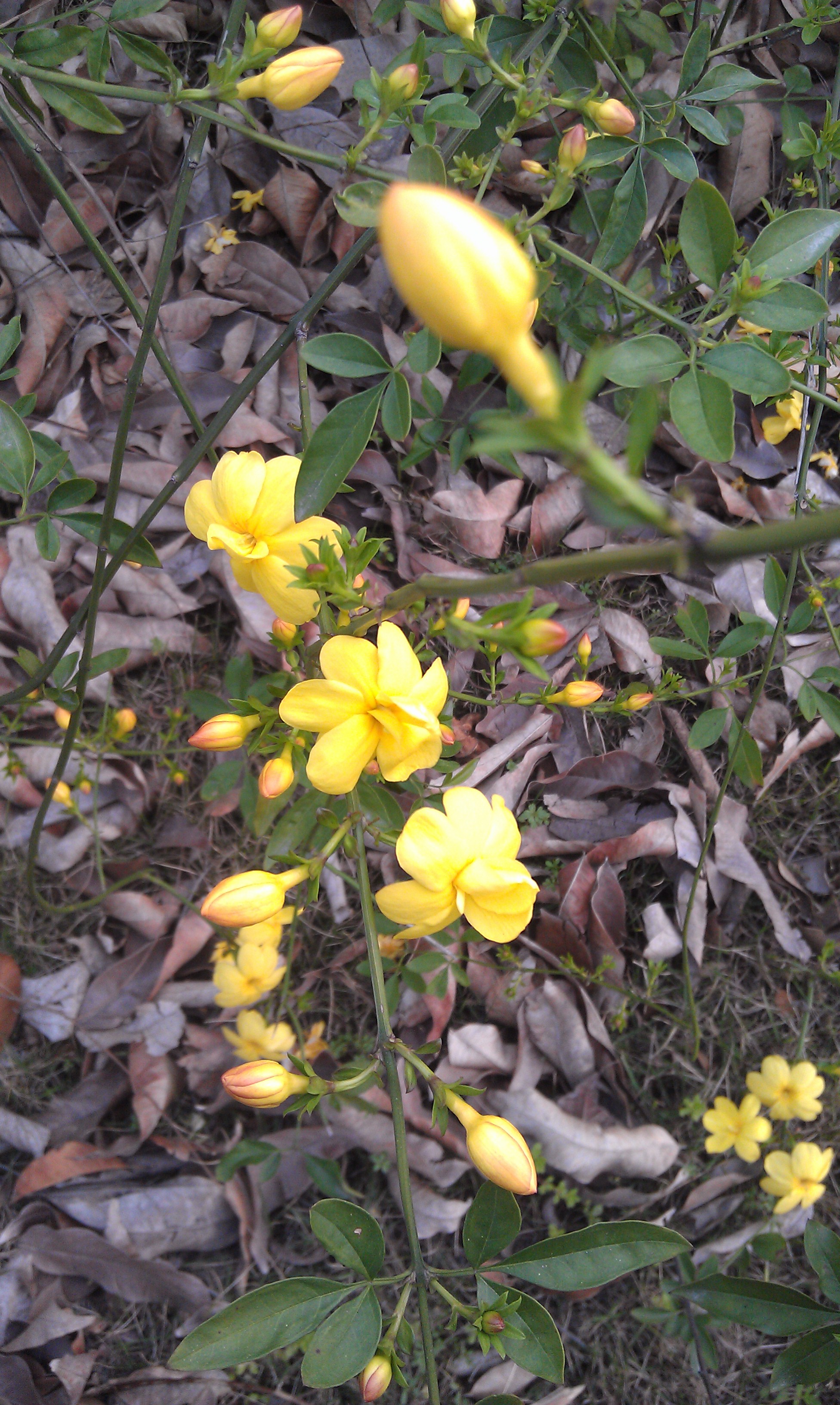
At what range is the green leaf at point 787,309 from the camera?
1.37 m

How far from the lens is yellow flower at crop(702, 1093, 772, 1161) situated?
7.75ft

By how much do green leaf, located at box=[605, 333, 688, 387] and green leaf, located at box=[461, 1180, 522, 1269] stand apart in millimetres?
1396

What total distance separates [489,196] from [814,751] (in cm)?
195

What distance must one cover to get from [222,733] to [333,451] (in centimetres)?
50

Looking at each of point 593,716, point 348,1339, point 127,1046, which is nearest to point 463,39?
point 593,716

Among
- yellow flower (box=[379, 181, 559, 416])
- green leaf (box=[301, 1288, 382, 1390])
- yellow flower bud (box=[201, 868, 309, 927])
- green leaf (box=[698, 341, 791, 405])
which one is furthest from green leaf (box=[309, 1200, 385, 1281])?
green leaf (box=[698, 341, 791, 405])

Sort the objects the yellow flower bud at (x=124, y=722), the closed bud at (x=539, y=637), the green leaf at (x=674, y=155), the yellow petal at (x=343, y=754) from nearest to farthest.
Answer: the closed bud at (x=539, y=637), the yellow petal at (x=343, y=754), the green leaf at (x=674, y=155), the yellow flower bud at (x=124, y=722)

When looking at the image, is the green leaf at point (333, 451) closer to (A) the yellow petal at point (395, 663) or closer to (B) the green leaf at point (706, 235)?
(A) the yellow petal at point (395, 663)

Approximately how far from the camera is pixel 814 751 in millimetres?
2623

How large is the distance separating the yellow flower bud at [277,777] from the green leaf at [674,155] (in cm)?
139

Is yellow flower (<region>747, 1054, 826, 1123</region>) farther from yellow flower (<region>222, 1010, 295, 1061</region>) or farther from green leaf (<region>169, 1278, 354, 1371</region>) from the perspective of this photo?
green leaf (<region>169, 1278, 354, 1371</region>)

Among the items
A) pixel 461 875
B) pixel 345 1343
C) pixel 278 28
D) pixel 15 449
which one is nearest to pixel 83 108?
pixel 278 28

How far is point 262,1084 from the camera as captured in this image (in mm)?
1329

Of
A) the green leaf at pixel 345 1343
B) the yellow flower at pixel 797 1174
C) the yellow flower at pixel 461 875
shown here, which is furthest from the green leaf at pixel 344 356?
the yellow flower at pixel 797 1174
